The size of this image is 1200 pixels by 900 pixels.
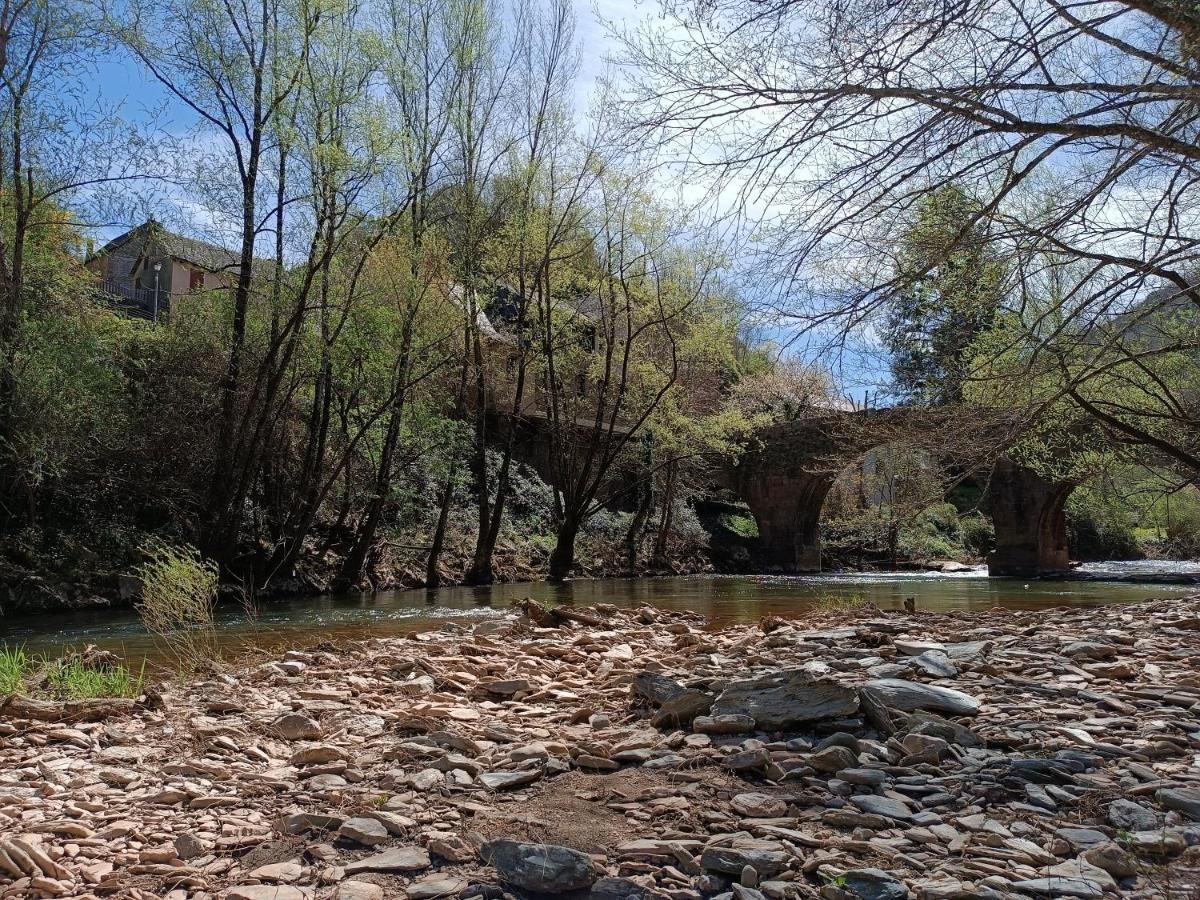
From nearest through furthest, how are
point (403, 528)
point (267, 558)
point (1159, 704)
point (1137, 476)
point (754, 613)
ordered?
point (1159, 704) < point (754, 613) < point (1137, 476) < point (267, 558) < point (403, 528)

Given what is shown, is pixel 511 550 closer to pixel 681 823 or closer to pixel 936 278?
pixel 936 278

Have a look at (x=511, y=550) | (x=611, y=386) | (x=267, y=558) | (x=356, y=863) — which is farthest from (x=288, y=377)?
Result: (x=356, y=863)

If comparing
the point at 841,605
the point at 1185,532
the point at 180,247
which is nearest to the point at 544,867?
the point at 841,605

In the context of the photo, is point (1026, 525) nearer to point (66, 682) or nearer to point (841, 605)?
point (841, 605)

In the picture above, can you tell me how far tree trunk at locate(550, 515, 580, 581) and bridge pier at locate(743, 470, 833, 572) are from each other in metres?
13.8

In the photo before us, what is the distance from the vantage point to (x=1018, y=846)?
2609 millimetres

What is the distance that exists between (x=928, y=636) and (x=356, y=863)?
5211mm

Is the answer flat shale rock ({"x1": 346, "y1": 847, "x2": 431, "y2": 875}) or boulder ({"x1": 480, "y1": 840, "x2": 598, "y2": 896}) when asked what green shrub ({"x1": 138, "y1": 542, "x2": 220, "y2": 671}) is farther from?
boulder ({"x1": 480, "y1": 840, "x2": 598, "y2": 896})

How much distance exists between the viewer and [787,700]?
4.10 metres

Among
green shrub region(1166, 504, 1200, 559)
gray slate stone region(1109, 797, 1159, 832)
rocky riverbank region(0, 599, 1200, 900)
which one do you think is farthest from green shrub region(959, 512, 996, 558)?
gray slate stone region(1109, 797, 1159, 832)

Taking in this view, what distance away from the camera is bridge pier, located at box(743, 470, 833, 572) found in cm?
3288

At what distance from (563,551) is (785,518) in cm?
1476

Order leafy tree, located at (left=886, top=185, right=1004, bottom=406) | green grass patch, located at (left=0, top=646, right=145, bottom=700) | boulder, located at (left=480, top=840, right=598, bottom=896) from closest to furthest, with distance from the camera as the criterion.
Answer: boulder, located at (left=480, top=840, right=598, bottom=896) → leafy tree, located at (left=886, top=185, right=1004, bottom=406) → green grass patch, located at (left=0, top=646, right=145, bottom=700)

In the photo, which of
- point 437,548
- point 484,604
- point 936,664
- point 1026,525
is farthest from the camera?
point 1026,525
